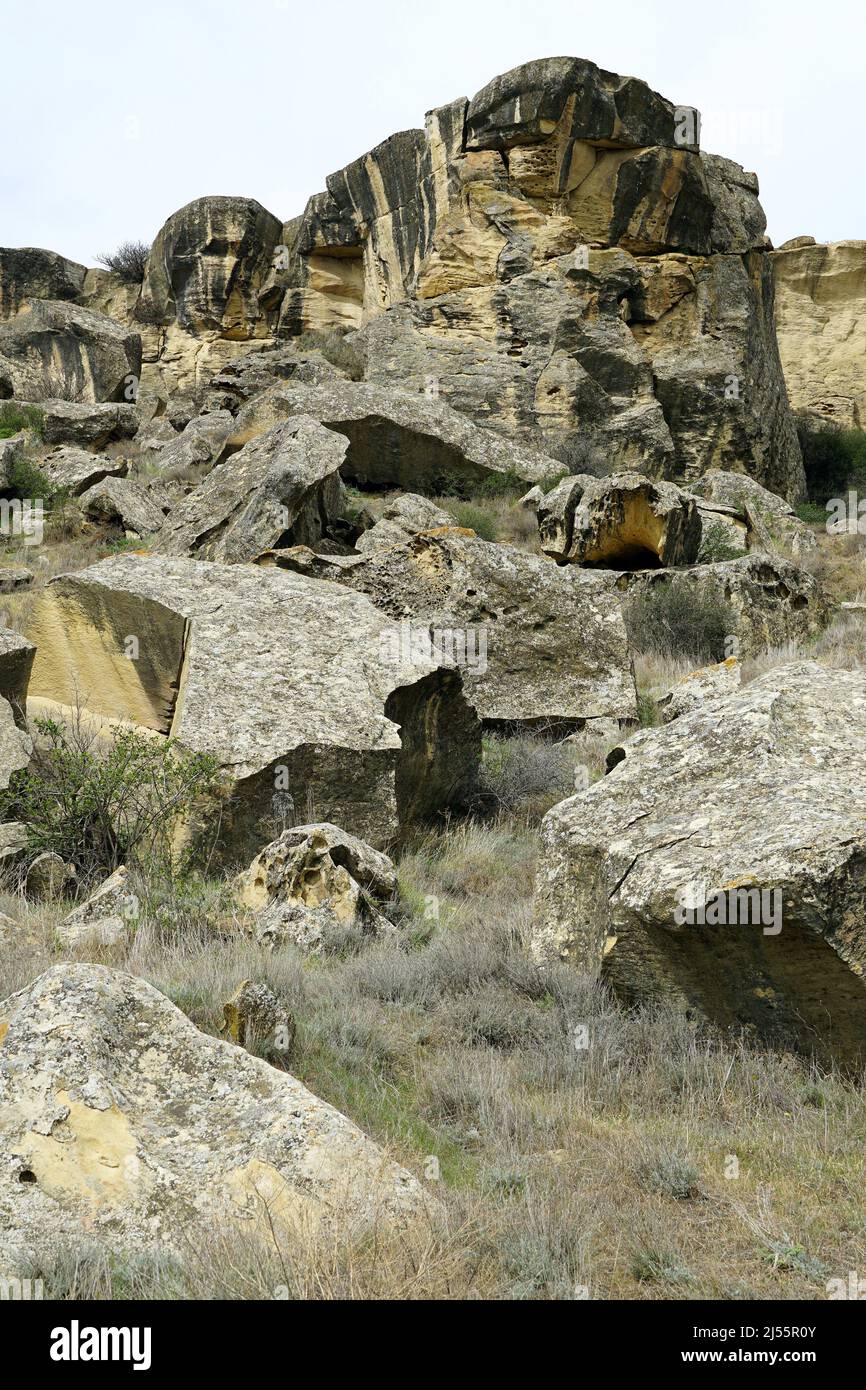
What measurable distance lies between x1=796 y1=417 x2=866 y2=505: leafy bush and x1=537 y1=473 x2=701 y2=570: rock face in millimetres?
16091

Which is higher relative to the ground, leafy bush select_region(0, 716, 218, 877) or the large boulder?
the large boulder

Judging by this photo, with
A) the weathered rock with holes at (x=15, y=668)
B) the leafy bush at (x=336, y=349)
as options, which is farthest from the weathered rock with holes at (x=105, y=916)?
the leafy bush at (x=336, y=349)

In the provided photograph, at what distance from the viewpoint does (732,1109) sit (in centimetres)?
365

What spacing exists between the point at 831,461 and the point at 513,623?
2238cm

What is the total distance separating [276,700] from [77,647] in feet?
5.82

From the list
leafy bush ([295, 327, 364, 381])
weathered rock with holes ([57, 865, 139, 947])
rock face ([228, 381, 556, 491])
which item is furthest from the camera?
leafy bush ([295, 327, 364, 381])

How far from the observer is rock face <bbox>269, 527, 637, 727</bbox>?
900 cm

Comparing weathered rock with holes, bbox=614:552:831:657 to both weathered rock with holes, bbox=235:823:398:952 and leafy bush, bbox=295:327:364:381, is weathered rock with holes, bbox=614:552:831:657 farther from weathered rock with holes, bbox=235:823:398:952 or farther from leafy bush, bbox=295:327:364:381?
leafy bush, bbox=295:327:364:381

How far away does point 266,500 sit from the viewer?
11719 millimetres

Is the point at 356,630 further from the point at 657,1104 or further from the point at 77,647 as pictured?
the point at 657,1104

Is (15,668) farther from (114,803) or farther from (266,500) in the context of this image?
(266,500)

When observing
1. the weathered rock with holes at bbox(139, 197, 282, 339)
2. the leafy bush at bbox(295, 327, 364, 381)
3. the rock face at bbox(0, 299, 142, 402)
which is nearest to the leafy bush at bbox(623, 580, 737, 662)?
the leafy bush at bbox(295, 327, 364, 381)

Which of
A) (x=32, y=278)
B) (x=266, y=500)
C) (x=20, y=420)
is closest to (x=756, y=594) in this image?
(x=266, y=500)

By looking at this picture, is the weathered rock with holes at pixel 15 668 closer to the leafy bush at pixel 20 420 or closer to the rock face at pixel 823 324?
the leafy bush at pixel 20 420
